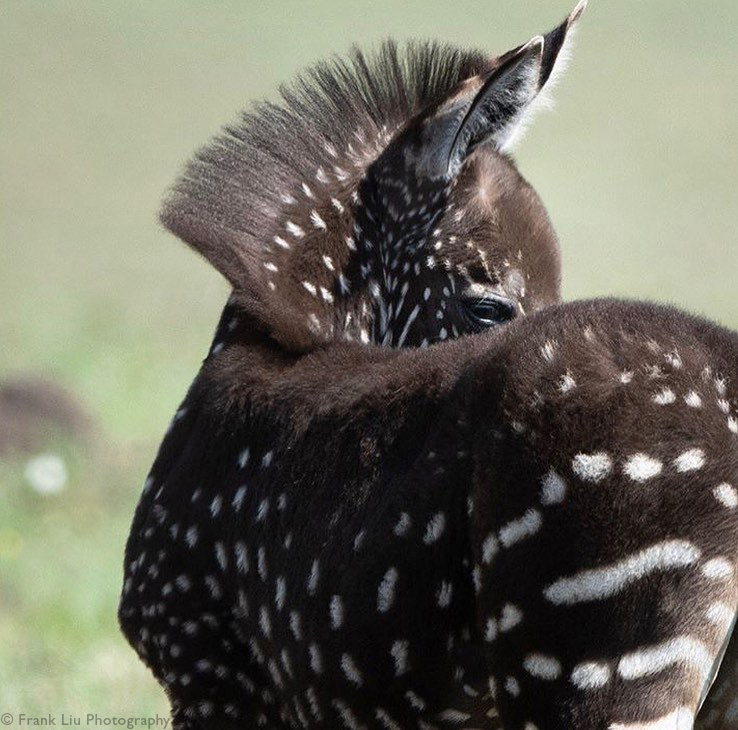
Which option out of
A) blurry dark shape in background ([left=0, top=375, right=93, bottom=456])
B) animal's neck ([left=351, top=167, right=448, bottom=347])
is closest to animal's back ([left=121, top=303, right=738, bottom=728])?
animal's neck ([left=351, top=167, right=448, bottom=347])

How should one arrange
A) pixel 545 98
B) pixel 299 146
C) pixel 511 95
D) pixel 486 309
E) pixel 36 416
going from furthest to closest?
1. pixel 36 416
2. pixel 545 98
3. pixel 299 146
4. pixel 511 95
5. pixel 486 309

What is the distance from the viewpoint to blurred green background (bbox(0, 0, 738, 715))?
36.1 ft

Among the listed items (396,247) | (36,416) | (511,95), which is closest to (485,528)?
(396,247)

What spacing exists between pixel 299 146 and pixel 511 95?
86cm

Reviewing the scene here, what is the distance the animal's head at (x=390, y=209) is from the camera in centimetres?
558

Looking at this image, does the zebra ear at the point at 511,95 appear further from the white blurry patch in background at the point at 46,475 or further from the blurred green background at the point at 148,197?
the white blurry patch in background at the point at 46,475

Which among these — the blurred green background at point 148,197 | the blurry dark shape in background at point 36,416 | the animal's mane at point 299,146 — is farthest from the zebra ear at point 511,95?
the blurry dark shape in background at point 36,416

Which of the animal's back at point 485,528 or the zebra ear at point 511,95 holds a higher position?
the zebra ear at point 511,95

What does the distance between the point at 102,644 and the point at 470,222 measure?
4.81 m

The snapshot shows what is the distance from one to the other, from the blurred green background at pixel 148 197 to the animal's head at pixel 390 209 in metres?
3.29

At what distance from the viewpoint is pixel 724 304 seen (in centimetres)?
2462

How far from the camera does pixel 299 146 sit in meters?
5.94

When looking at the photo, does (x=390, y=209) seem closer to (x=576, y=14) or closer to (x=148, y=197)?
(x=576, y=14)

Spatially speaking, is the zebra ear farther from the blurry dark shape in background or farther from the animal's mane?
the blurry dark shape in background
